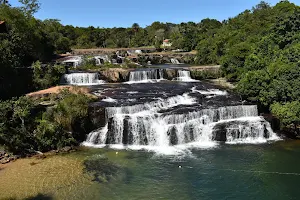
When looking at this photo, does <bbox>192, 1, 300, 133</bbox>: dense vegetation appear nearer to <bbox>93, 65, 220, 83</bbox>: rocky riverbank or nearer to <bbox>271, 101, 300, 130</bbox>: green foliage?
<bbox>271, 101, 300, 130</bbox>: green foliage

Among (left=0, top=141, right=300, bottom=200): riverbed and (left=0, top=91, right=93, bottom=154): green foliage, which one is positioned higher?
(left=0, top=91, right=93, bottom=154): green foliage

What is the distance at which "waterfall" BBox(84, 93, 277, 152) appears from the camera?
20.0m

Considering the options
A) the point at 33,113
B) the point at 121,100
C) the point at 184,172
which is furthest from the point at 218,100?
the point at 33,113

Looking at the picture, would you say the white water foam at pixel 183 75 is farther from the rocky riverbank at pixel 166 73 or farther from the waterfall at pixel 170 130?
the waterfall at pixel 170 130

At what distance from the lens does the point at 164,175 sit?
50.6 ft

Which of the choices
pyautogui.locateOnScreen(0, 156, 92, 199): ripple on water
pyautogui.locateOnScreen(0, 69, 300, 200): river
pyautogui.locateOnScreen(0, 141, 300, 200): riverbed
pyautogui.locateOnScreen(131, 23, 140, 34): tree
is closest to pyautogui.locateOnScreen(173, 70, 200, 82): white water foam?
pyautogui.locateOnScreen(0, 69, 300, 200): river

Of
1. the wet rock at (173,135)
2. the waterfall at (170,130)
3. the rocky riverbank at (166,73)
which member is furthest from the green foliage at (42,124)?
the rocky riverbank at (166,73)

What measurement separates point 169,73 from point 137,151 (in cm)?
1687

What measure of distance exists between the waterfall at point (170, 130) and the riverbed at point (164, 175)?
4.41 feet

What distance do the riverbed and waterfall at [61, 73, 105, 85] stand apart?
13.5 m

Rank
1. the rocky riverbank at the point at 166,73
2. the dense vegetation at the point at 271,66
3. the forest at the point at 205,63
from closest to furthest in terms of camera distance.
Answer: the forest at the point at 205,63 → the dense vegetation at the point at 271,66 → the rocky riverbank at the point at 166,73

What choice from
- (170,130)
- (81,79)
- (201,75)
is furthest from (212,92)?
(81,79)

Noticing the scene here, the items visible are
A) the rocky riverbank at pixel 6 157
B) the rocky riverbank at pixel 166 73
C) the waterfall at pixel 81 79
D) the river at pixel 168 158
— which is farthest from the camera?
the rocky riverbank at pixel 166 73

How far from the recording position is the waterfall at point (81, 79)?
31.0m
